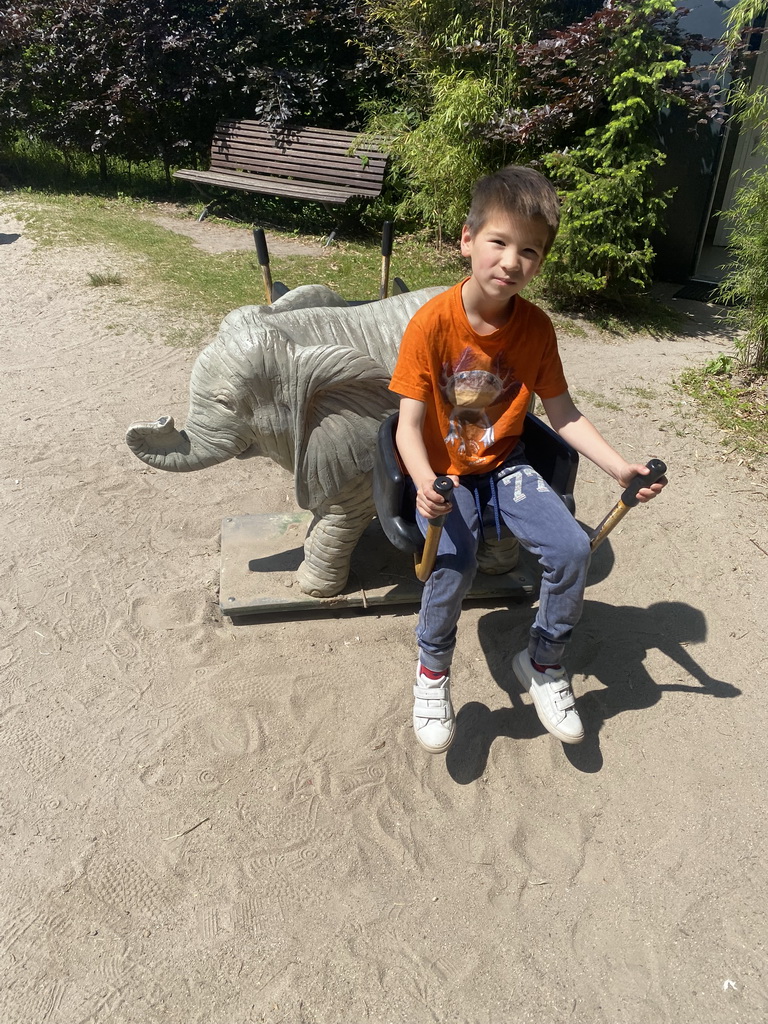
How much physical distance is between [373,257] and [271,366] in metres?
5.61

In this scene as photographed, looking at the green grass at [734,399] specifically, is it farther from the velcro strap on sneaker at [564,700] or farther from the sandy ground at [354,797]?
the velcro strap on sneaker at [564,700]

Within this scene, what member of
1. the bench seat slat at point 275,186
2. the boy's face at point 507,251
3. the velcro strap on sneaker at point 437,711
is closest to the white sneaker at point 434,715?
the velcro strap on sneaker at point 437,711

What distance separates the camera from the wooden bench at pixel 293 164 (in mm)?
8023

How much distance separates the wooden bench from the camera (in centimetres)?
802

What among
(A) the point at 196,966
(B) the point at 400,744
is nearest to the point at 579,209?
(B) the point at 400,744

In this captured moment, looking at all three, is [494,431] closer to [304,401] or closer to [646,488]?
[646,488]

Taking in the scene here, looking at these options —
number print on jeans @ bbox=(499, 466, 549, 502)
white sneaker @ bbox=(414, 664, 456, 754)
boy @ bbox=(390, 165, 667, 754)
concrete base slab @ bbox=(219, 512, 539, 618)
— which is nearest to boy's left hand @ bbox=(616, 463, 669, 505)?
boy @ bbox=(390, 165, 667, 754)

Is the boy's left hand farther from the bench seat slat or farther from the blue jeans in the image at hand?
the bench seat slat

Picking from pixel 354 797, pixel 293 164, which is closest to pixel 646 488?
pixel 354 797

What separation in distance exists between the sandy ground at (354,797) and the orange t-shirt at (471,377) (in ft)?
2.90

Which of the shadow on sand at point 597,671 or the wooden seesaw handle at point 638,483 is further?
the shadow on sand at point 597,671

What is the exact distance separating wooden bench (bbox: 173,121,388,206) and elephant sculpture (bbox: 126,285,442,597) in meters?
5.74

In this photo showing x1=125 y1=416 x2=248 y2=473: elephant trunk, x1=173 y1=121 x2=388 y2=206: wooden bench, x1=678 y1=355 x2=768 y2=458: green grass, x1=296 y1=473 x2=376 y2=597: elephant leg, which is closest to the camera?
x1=125 y1=416 x2=248 y2=473: elephant trunk

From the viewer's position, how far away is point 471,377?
2.25 m
